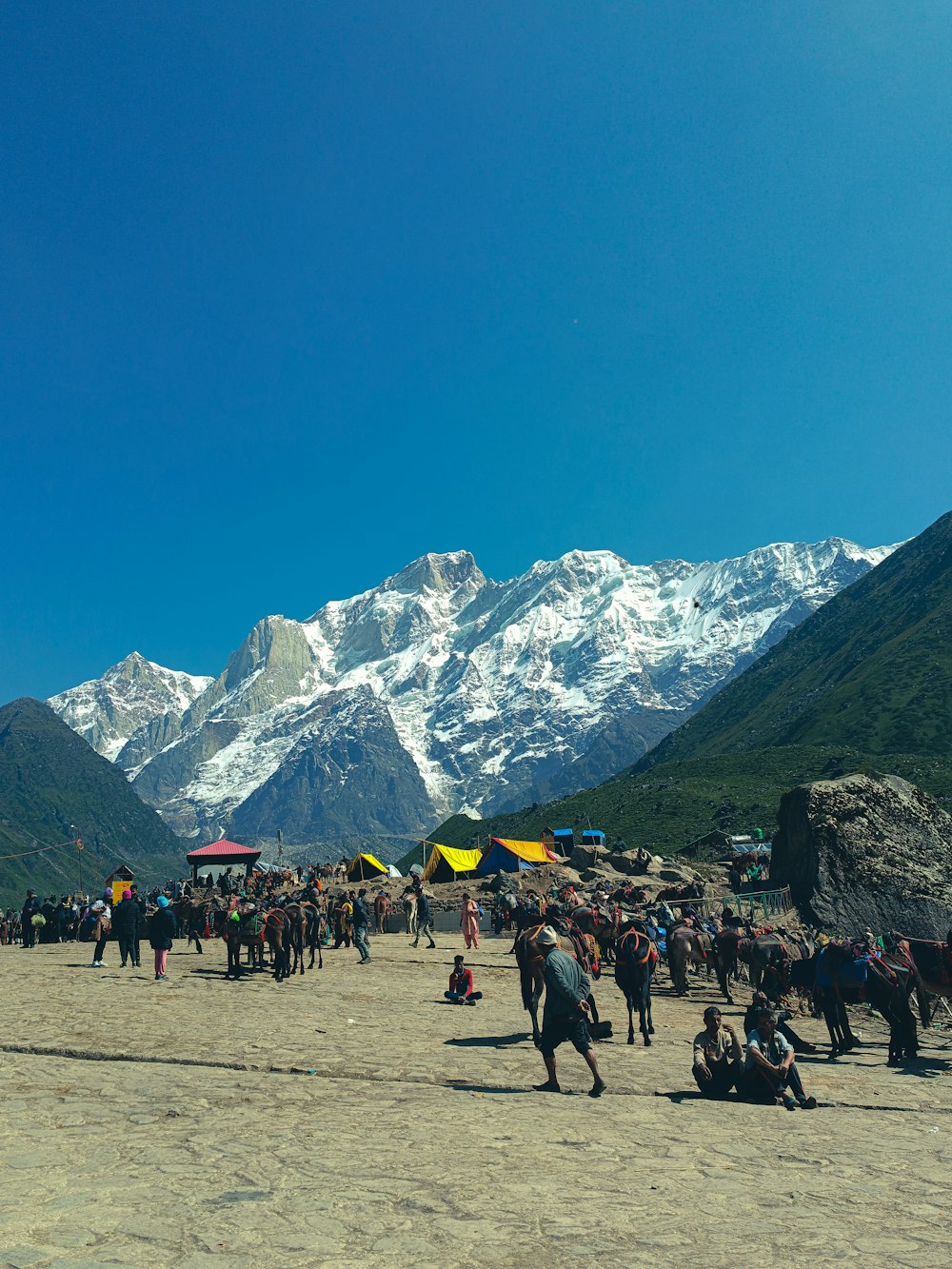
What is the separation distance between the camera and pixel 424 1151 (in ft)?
29.4

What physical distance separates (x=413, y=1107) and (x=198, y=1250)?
16.2ft

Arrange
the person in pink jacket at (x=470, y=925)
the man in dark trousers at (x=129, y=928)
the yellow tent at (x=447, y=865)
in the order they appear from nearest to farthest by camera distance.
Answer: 1. the man in dark trousers at (x=129, y=928)
2. the person in pink jacket at (x=470, y=925)
3. the yellow tent at (x=447, y=865)

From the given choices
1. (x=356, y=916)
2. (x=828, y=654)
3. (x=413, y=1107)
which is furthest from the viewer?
(x=828, y=654)

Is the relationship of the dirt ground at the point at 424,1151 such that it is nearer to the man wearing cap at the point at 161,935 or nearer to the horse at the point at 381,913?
the man wearing cap at the point at 161,935

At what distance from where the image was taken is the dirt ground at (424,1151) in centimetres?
666

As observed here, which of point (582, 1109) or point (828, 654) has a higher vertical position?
point (828, 654)

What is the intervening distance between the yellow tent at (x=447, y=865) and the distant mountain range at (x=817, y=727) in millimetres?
33177

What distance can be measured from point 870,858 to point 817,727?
9258 cm

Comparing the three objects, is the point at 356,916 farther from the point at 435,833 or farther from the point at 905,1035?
the point at 435,833

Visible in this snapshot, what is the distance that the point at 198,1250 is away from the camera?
628 centimetres

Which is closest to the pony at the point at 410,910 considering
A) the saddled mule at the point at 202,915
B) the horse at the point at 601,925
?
the saddled mule at the point at 202,915

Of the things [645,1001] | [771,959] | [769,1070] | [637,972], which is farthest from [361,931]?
[769,1070]

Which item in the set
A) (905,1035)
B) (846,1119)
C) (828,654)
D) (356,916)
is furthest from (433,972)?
(828,654)

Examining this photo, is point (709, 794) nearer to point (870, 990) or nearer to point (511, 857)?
point (511, 857)
